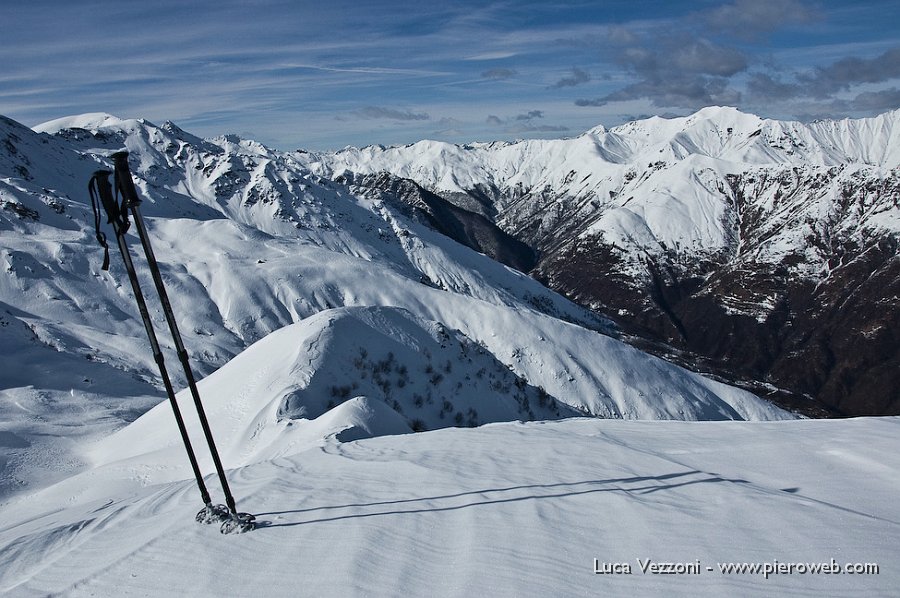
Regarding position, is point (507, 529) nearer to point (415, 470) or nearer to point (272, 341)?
point (415, 470)

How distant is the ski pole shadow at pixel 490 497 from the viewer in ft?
29.5

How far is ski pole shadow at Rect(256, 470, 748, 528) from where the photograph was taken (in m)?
8.98

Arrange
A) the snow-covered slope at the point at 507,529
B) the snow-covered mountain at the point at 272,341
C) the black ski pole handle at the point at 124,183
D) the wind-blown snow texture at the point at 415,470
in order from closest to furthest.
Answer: the snow-covered slope at the point at 507,529, the wind-blown snow texture at the point at 415,470, the black ski pole handle at the point at 124,183, the snow-covered mountain at the point at 272,341

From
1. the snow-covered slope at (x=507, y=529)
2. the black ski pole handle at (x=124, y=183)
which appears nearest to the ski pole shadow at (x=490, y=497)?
the snow-covered slope at (x=507, y=529)

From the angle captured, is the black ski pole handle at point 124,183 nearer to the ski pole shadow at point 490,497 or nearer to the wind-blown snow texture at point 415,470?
the wind-blown snow texture at point 415,470

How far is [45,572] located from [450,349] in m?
38.9

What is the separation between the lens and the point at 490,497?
9.86 metres

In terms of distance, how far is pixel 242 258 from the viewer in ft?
350

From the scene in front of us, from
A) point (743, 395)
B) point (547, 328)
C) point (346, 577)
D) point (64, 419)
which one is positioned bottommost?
point (743, 395)

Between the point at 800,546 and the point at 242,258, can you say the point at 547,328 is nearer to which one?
the point at 800,546

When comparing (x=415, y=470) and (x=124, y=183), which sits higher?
(x=124, y=183)

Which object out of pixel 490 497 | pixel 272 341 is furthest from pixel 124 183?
pixel 272 341

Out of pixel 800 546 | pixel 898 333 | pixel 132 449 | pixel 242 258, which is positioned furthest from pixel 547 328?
pixel 898 333

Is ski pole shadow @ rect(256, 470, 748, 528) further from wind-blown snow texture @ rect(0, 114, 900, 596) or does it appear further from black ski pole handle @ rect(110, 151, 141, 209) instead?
black ski pole handle @ rect(110, 151, 141, 209)
